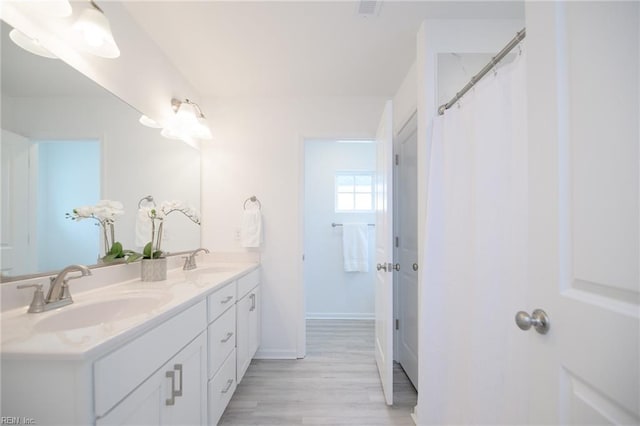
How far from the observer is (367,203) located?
3625 mm

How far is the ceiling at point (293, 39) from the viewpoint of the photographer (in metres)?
1.49

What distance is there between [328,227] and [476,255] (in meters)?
2.52

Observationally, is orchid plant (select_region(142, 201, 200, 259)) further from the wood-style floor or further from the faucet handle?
the wood-style floor

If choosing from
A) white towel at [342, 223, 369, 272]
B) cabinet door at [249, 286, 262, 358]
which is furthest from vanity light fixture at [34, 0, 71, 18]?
white towel at [342, 223, 369, 272]

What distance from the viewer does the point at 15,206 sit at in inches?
39.2

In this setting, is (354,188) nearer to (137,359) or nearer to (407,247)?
(407,247)

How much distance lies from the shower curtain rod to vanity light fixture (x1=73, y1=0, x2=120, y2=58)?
1620 millimetres

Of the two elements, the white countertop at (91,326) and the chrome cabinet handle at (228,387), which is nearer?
the white countertop at (91,326)

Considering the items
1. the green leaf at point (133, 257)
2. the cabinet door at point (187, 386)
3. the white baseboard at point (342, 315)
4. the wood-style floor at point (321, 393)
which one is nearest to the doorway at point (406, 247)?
the wood-style floor at point (321, 393)

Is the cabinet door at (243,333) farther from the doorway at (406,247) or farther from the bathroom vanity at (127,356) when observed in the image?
the doorway at (406,247)

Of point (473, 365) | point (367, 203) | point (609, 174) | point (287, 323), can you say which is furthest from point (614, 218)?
point (367, 203)

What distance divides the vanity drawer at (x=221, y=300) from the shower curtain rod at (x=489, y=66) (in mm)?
1567

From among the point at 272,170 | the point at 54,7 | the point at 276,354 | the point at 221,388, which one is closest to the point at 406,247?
the point at 272,170

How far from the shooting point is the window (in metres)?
3.62
